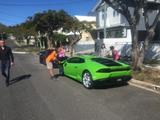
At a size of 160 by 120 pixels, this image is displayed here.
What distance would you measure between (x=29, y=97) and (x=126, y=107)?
10.9ft

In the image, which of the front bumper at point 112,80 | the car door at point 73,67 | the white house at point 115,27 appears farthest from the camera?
the white house at point 115,27

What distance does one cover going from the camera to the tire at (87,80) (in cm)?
1047

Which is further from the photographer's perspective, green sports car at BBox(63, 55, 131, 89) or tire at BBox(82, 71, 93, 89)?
tire at BBox(82, 71, 93, 89)

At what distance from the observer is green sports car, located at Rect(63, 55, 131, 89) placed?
1031 cm

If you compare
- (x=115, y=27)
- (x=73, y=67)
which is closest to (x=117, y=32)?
(x=115, y=27)

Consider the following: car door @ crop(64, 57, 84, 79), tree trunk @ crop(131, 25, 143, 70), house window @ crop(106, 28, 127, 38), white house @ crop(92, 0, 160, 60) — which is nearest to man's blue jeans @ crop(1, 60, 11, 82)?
car door @ crop(64, 57, 84, 79)

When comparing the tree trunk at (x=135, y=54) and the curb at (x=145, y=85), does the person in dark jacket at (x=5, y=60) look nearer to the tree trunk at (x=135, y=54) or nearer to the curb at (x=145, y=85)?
the curb at (x=145, y=85)

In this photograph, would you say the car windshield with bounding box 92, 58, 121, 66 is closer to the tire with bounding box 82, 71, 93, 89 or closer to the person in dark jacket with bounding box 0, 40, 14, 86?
the tire with bounding box 82, 71, 93, 89

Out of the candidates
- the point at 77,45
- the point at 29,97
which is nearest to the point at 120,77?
the point at 29,97

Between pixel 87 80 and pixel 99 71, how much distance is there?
0.67 metres

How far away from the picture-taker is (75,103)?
8.17 m

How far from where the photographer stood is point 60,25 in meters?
43.3

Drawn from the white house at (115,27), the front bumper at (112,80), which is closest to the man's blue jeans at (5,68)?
the front bumper at (112,80)

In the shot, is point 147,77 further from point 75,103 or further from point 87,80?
point 75,103
